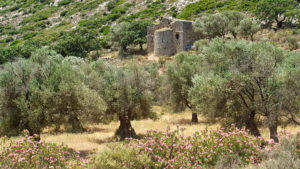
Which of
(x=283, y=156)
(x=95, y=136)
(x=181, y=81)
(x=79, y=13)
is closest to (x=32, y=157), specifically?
(x=283, y=156)

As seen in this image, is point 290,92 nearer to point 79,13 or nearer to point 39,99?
point 39,99

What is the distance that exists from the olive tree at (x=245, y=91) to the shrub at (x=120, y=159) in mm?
6224

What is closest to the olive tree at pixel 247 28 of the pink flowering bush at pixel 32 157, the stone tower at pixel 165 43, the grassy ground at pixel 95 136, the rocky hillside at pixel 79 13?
the stone tower at pixel 165 43

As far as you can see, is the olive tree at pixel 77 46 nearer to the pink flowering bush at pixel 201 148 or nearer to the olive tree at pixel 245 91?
the olive tree at pixel 245 91

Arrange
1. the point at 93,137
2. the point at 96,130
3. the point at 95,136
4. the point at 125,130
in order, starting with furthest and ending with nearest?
1. the point at 96,130
2. the point at 95,136
3. the point at 93,137
4. the point at 125,130

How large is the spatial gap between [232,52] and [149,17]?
2138 inches

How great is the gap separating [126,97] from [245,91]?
6802mm

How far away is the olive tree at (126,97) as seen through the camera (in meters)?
15.5

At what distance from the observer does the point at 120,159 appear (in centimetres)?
845

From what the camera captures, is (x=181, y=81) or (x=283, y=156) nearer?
(x=283, y=156)

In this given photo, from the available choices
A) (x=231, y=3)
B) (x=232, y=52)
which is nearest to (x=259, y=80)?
(x=232, y=52)

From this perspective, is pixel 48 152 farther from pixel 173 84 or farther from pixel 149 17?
pixel 149 17

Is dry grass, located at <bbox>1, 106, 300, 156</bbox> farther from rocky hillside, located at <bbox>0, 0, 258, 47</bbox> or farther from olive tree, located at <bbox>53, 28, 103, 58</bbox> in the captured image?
rocky hillside, located at <bbox>0, 0, 258, 47</bbox>

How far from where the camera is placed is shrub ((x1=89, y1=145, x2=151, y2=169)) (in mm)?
8089
